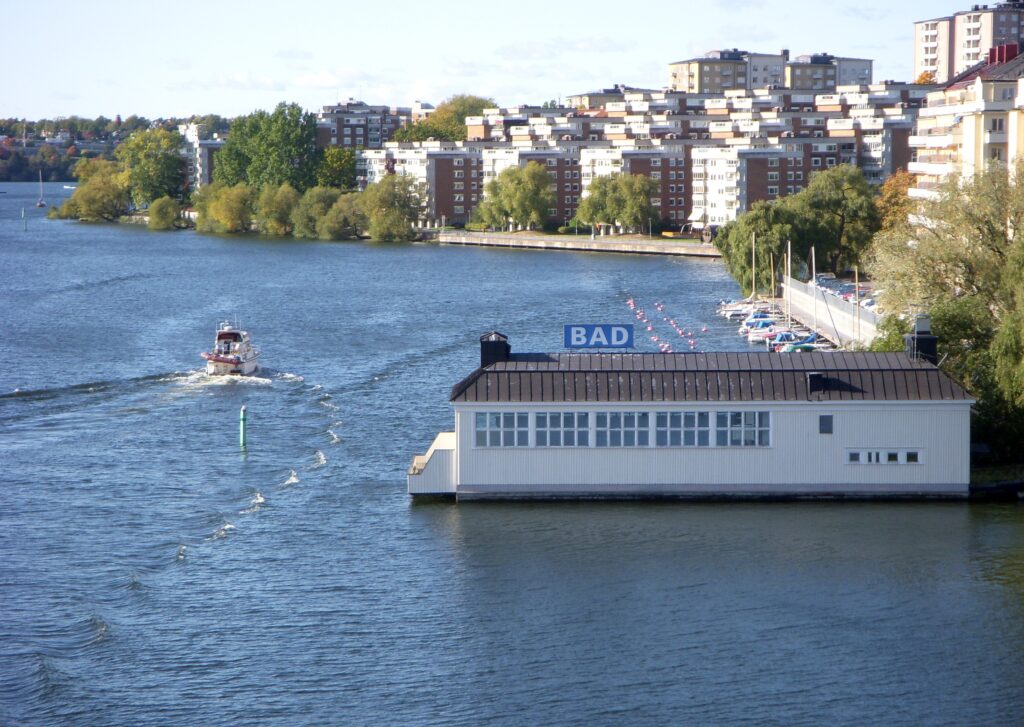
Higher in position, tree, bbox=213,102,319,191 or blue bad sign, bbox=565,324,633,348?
tree, bbox=213,102,319,191

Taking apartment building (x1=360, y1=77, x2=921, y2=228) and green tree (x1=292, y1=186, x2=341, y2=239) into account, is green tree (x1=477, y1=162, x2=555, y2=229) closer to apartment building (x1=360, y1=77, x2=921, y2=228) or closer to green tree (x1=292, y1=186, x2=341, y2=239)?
apartment building (x1=360, y1=77, x2=921, y2=228)

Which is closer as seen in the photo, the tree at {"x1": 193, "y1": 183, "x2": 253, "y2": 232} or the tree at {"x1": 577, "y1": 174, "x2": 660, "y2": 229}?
the tree at {"x1": 577, "y1": 174, "x2": 660, "y2": 229}

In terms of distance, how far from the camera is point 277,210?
465 feet

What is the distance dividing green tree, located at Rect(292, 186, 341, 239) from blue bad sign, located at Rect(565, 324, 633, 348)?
10803 cm

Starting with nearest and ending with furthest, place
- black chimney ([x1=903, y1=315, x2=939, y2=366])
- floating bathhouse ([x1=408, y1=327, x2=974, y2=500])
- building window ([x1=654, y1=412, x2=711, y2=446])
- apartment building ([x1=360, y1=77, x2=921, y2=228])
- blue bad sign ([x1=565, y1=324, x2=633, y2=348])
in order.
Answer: floating bathhouse ([x1=408, y1=327, x2=974, y2=500])
building window ([x1=654, y1=412, x2=711, y2=446])
black chimney ([x1=903, y1=315, x2=939, y2=366])
blue bad sign ([x1=565, y1=324, x2=633, y2=348])
apartment building ([x1=360, y1=77, x2=921, y2=228])

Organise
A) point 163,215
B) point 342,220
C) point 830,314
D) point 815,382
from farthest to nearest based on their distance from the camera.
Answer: point 163,215
point 342,220
point 830,314
point 815,382

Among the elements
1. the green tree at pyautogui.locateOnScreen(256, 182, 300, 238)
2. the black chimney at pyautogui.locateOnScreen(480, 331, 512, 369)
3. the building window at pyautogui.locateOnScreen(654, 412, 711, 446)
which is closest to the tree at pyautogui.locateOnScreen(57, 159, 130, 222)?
the green tree at pyautogui.locateOnScreen(256, 182, 300, 238)

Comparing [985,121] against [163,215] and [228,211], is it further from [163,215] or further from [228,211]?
[163,215]

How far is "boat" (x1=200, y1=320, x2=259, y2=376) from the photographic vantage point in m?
50.5

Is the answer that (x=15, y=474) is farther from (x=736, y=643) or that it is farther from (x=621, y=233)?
(x=621, y=233)

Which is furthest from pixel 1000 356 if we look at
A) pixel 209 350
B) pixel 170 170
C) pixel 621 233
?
pixel 170 170

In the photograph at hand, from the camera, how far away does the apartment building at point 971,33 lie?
589 feet

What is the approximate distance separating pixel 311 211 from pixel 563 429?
366 feet

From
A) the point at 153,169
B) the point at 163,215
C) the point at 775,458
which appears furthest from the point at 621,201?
the point at 775,458
